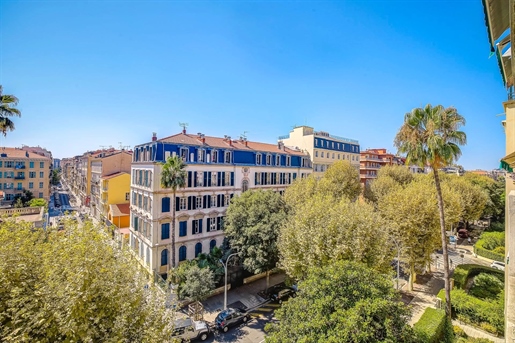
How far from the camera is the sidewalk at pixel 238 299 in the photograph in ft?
72.3

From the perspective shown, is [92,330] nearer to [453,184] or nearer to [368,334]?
[368,334]

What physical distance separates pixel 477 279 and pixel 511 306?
14.9 meters

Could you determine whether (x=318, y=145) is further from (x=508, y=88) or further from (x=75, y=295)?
(x=75, y=295)

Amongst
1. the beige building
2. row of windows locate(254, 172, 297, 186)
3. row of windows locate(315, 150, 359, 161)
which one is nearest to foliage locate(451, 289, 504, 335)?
the beige building

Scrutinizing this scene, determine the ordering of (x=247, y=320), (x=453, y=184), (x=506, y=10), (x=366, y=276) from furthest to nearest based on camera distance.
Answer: (x=453, y=184)
(x=247, y=320)
(x=366, y=276)
(x=506, y=10)

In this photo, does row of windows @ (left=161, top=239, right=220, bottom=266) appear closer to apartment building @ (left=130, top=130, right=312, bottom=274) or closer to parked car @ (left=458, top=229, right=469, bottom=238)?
apartment building @ (left=130, top=130, right=312, bottom=274)

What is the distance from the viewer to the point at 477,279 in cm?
2300

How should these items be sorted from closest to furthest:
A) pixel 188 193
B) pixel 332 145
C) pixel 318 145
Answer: pixel 188 193
pixel 318 145
pixel 332 145

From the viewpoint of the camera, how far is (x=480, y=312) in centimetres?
1762

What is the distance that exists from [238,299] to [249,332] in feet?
17.2

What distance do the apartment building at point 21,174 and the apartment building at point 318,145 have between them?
172 feet

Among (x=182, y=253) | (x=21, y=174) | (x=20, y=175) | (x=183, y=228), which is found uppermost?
(x=21, y=174)

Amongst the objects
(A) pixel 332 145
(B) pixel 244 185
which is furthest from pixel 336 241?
(A) pixel 332 145

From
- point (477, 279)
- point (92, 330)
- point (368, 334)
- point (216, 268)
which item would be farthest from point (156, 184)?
point (477, 279)
